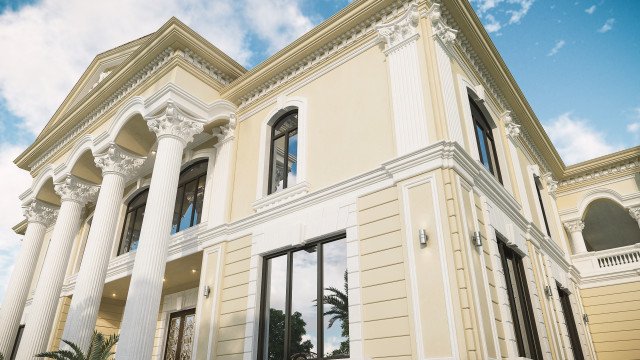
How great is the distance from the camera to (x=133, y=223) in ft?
48.9

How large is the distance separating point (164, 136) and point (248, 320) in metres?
4.97

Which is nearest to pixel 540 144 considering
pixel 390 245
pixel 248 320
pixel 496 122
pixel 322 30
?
pixel 496 122

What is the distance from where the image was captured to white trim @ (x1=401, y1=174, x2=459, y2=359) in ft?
20.1

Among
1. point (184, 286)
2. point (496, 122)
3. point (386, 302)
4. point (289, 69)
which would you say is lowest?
point (386, 302)

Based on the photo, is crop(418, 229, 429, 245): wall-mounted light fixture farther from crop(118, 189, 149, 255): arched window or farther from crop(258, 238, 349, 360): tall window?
crop(118, 189, 149, 255): arched window

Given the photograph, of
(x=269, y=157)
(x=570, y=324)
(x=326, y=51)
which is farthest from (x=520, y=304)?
(x=326, y=51)

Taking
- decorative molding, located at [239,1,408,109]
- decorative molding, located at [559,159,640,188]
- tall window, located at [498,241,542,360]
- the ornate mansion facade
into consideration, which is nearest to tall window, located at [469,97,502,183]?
the ornate mansion facade

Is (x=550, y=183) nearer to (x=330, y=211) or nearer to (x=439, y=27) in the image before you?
(x=439, y=27)

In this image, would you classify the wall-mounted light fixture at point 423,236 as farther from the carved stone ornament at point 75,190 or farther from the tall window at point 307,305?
the carved stone ornament at point 75,190

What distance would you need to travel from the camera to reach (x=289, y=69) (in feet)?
37.0

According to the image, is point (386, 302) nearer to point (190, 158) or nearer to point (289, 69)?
point (289, 69)

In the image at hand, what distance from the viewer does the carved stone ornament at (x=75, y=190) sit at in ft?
46.1

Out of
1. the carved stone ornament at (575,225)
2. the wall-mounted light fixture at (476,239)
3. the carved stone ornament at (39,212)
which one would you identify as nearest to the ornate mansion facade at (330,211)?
the wall-mounted light fixture at (476,239)

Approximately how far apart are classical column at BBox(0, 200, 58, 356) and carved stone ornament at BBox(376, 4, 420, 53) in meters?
14.3
